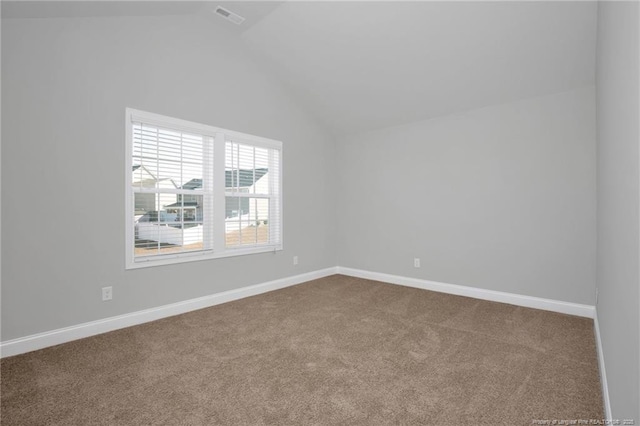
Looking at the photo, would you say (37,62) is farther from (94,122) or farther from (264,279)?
(264,279)

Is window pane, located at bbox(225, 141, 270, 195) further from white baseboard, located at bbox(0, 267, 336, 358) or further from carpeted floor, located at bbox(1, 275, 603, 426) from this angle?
carpeted floor, located at bbox(1, 275, 603, 426)

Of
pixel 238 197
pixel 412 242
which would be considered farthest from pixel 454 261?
pixel 238 197

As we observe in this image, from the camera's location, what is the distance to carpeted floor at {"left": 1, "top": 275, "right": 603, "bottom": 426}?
1.78 meters

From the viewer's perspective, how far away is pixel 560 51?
3010mm

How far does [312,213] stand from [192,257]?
2.03 meters

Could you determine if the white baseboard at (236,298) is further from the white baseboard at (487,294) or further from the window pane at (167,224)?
the window pane at (167,224)

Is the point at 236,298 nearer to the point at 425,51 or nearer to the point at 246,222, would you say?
the point at 246,222

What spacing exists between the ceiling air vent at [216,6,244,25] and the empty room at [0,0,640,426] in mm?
27

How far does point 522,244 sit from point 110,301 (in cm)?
429

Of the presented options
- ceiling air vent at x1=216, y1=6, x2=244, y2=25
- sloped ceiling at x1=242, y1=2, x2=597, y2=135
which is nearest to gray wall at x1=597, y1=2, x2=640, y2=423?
sloped ceiling at x1=242, y1=2, x2=597, y2=135

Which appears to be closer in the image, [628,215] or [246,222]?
[628,215]

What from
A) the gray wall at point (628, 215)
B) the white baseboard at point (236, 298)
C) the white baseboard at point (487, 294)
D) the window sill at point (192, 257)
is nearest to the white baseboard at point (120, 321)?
the white baseboard at point (236, 298)

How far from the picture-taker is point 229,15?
355 centimetres

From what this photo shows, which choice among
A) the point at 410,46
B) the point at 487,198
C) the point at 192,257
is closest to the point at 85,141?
the point at 192,257
